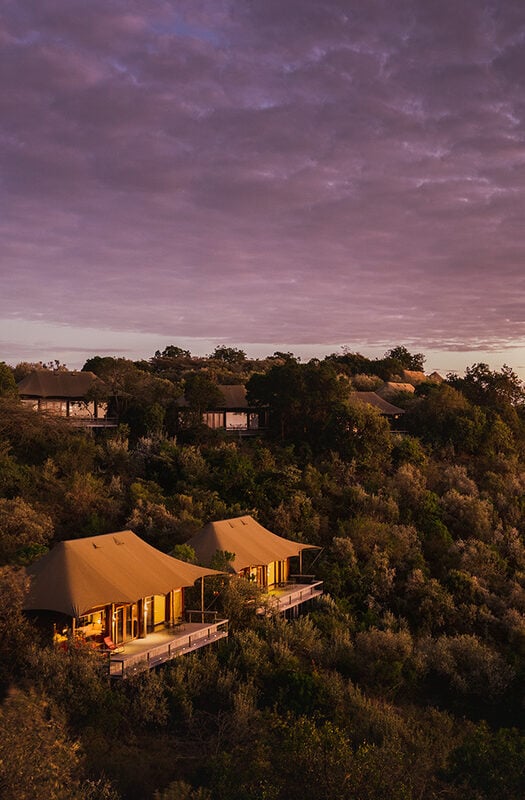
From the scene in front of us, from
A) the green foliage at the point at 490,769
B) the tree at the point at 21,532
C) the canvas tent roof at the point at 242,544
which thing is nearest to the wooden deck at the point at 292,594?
the canvas tent roof at the point at 242,544

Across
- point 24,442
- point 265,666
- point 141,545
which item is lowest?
point 265,666

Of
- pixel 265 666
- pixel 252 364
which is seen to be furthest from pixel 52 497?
pixel 252 364

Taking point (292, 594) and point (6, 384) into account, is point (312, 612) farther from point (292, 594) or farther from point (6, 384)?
point (6, 384)

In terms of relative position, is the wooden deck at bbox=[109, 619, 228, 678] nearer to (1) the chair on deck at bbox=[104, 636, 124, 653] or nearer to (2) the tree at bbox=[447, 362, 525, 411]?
(1) the chair on deck at bbox=[104, 636, 124, 653]

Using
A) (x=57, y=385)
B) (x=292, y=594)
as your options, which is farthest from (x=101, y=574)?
(x=57, y=385)

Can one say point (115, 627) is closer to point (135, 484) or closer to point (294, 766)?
point (294, 766)
